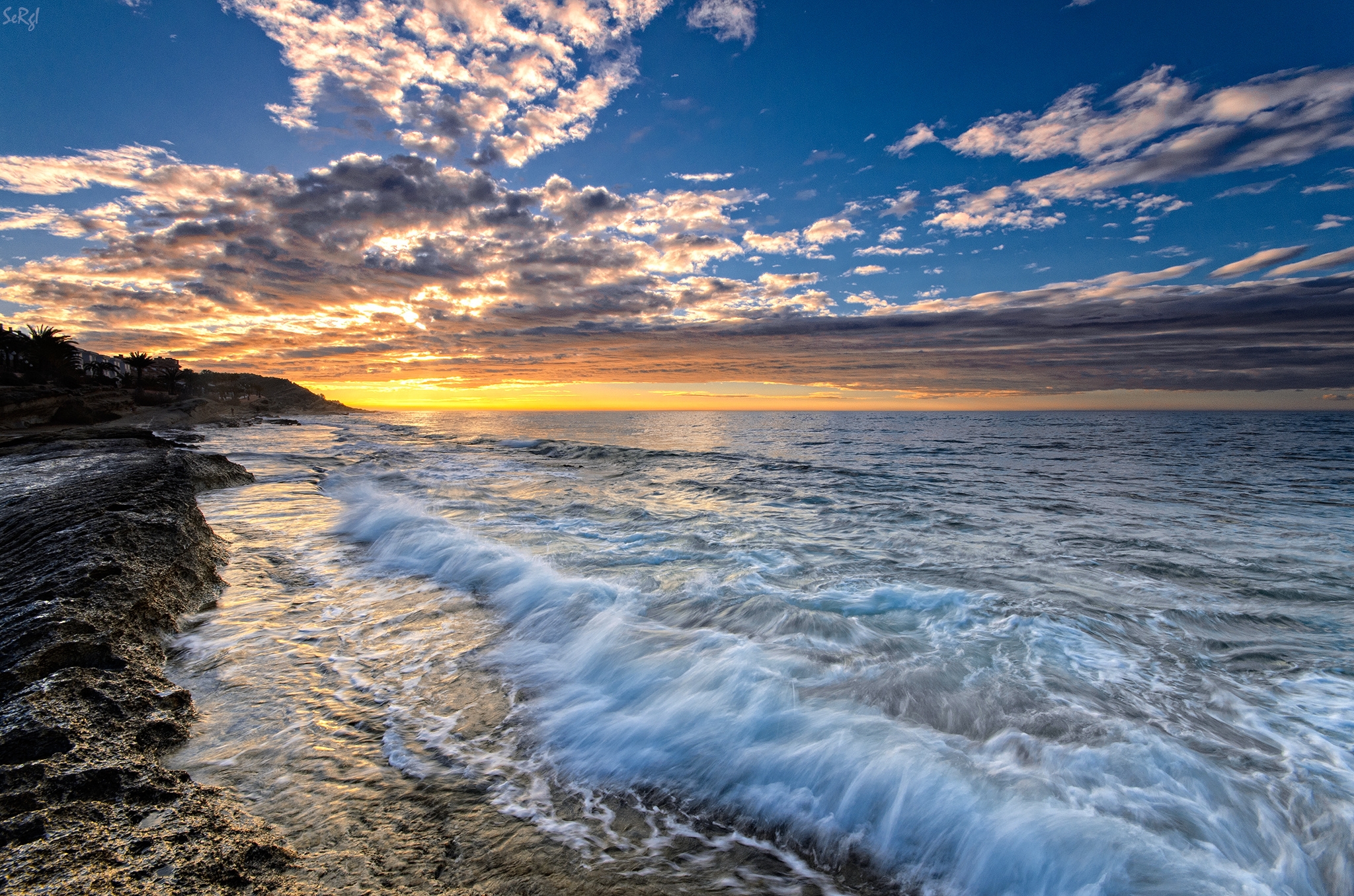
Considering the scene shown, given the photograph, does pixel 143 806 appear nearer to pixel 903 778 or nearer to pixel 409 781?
pixel 409 781

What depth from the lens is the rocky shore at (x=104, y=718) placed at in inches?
80.6

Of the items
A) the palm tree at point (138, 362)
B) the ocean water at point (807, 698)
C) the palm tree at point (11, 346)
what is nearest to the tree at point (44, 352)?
the palm tree at point (11, 346)

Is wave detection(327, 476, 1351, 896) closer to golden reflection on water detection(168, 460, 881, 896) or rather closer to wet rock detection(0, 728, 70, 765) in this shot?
golden reflection on water detection(168, 460, 881, 896)

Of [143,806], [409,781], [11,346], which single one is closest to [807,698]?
[409,781]

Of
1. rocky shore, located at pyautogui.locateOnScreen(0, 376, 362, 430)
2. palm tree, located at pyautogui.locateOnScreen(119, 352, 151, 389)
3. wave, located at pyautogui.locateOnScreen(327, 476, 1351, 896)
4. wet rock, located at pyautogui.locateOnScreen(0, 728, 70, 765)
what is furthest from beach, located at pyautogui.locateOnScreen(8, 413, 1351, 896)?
palm tree, located at pyautogui.locateOnScreen(119, 352, 151, 389)

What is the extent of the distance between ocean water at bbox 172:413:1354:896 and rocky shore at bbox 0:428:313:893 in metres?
0.35

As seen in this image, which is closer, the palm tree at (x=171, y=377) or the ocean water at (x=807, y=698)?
the ocean water at (x=807, y=698)

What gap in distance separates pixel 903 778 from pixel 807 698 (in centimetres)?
104

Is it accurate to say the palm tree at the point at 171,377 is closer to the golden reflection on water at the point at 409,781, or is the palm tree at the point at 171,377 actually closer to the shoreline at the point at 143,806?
the shoreline at the point at 143,806

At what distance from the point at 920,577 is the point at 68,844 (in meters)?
7.97

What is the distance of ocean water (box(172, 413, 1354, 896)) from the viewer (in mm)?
2955

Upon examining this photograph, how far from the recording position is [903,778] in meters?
3.49

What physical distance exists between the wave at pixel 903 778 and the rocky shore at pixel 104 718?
188cm

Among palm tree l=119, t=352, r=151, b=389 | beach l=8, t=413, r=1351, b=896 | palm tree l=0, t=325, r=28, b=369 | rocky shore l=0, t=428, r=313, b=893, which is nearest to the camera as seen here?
rocky shore l=0, t=428, r=313, b=893
